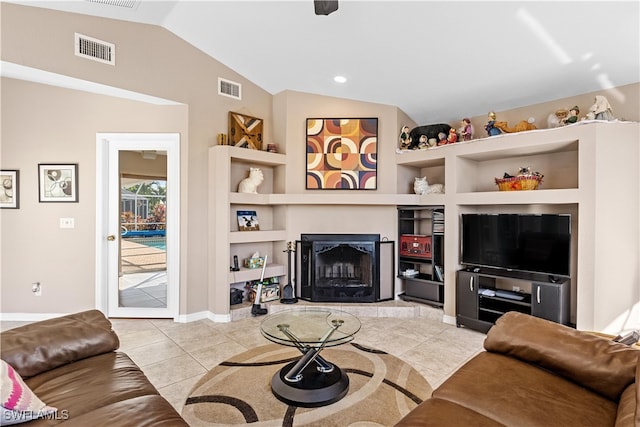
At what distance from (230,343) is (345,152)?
8.67ft

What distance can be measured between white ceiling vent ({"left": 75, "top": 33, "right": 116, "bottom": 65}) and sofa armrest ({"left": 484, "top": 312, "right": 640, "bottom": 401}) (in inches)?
158

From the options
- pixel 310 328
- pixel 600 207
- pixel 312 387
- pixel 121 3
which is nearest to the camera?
pixel 312 387

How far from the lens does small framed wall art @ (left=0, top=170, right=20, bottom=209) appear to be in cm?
374

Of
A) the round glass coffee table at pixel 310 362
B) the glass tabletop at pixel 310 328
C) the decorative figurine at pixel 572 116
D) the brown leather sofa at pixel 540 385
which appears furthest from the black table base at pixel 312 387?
the decorative figurine at pixel 572 116

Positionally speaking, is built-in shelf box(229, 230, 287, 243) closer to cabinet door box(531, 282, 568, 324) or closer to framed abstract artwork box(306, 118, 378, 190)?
framed abstract artwork box(306, 118, 378, 190)

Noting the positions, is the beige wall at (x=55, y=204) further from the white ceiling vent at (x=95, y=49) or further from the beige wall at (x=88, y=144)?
the white ceiling vent at (x=95, y=49)

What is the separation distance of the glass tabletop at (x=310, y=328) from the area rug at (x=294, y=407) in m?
0.39

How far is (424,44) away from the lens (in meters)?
3.22

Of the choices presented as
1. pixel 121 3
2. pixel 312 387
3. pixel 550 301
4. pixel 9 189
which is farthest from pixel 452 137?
pixel 9 189

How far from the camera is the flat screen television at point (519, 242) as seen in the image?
127 inches

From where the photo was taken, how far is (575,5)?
2498 millimetres

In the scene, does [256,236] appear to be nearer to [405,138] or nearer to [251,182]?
[251,182]

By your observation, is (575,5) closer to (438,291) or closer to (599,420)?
(599,420)

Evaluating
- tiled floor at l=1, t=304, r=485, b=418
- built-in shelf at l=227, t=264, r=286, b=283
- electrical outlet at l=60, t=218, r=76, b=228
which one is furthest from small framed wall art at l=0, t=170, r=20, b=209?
built-in shelf at l=227, t=264, r=286, b=283
